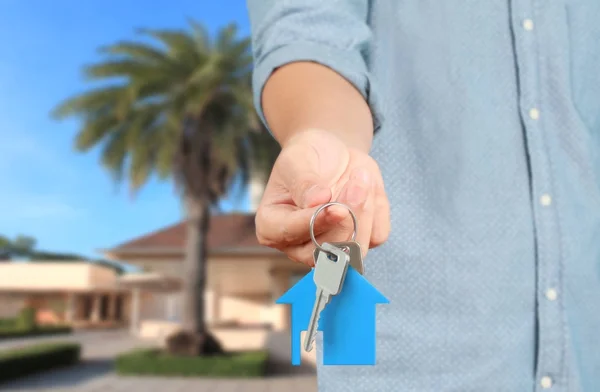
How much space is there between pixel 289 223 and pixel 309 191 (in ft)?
0.16

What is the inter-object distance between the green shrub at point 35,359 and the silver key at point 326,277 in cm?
1659

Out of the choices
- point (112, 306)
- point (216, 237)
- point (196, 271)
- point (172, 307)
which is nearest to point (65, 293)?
point (112, 306)

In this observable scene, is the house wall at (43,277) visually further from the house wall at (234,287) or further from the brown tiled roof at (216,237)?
the brown tiled roof at (216,237)

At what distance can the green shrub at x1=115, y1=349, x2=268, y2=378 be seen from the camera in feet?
49.2

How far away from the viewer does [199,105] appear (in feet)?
42.8

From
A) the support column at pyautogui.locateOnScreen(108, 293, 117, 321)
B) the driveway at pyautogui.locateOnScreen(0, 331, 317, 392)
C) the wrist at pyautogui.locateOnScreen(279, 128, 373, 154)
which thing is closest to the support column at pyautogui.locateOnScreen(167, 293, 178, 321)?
the support column at pyautogui.locateOnScreen(108, 293, 117, 321)

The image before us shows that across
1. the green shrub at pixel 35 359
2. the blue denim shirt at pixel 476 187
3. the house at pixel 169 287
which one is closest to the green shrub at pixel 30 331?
the house at pixel 169 287

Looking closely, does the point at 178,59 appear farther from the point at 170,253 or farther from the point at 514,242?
the point at 514,242

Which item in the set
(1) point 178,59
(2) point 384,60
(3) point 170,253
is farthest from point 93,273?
(2) point 384,60

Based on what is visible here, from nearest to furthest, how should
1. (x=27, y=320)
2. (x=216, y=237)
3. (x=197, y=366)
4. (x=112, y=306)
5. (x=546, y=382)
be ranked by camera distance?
(x=546, y=382), (x=197, y=366), (x=216, y=237), (x=27, y=320), (x=112, y=306)

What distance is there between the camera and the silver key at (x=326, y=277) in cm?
70

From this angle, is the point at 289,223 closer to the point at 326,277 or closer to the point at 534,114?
the point at 326,277

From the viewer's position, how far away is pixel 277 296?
22953 millimetres

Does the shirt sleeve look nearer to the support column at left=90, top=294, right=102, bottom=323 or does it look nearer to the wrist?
the wrist
